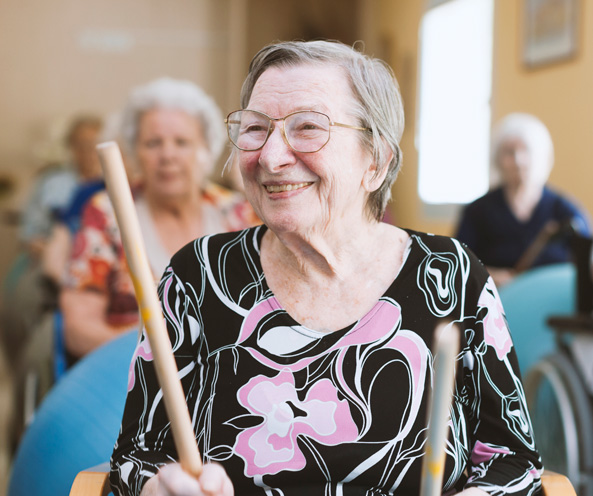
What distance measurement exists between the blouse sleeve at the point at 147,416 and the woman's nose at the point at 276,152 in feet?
0.86

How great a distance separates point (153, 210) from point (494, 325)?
150 cm

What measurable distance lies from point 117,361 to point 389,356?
772 mm

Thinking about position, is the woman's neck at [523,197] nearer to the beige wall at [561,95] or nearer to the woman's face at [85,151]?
the beige wall at [561,95]

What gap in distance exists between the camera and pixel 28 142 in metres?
7.40

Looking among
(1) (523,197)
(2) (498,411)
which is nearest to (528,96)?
(1) (523,197)

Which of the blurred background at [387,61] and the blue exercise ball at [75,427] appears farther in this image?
the blurred background at [387,61]

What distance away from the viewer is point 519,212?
3809 mm

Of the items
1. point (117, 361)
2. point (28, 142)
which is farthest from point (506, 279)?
point (28, 142)

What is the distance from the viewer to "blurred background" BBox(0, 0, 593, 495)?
4328mm

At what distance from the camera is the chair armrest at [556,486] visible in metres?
1.19

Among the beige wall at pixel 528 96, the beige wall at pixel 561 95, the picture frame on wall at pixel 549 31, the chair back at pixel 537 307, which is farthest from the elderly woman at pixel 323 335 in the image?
the picture frame on wall at pixel 549 31

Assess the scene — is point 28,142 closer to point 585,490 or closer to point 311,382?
point 585,490

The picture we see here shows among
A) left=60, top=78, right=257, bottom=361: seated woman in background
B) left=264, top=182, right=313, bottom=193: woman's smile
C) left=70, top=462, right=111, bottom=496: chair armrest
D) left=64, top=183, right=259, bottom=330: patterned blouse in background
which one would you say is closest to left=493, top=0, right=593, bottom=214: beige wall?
left=60, top=78, right=257, bottom=361: seated woman in background

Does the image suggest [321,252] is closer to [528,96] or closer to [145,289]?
[145,289]
